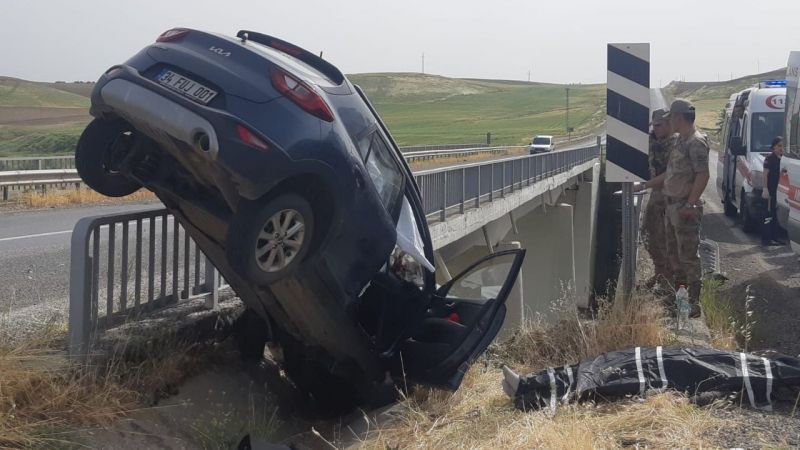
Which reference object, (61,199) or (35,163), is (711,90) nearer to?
(35,163)

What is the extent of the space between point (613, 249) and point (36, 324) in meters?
28.8

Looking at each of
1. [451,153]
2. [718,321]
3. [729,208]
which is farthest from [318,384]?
[451,153]

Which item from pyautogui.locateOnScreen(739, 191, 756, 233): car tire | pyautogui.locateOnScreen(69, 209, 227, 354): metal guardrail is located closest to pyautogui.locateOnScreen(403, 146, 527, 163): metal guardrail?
pyautogui.locateOnScreen(739, 191, 756, 233): car tire

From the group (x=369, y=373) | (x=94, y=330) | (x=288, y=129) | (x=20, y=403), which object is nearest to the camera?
(x=20, y=403)

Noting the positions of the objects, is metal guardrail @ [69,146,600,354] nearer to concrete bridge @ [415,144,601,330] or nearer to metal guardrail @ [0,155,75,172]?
concrete bridge @ [415,144,601,330]

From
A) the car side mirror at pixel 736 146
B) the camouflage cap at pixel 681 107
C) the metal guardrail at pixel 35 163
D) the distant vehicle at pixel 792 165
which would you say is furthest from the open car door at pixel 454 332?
the metal guardrail at pixel 35 163

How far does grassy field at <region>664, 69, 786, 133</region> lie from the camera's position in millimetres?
114431

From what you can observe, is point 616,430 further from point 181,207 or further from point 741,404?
point 181,207

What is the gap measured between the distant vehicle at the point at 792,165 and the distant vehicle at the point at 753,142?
20.1ft

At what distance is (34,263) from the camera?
10250mm

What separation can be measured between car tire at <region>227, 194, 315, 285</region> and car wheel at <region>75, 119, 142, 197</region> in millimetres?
1128

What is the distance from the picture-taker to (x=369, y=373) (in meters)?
6.07

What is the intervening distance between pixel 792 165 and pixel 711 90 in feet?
454

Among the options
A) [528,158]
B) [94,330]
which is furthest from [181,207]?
[528,158]
